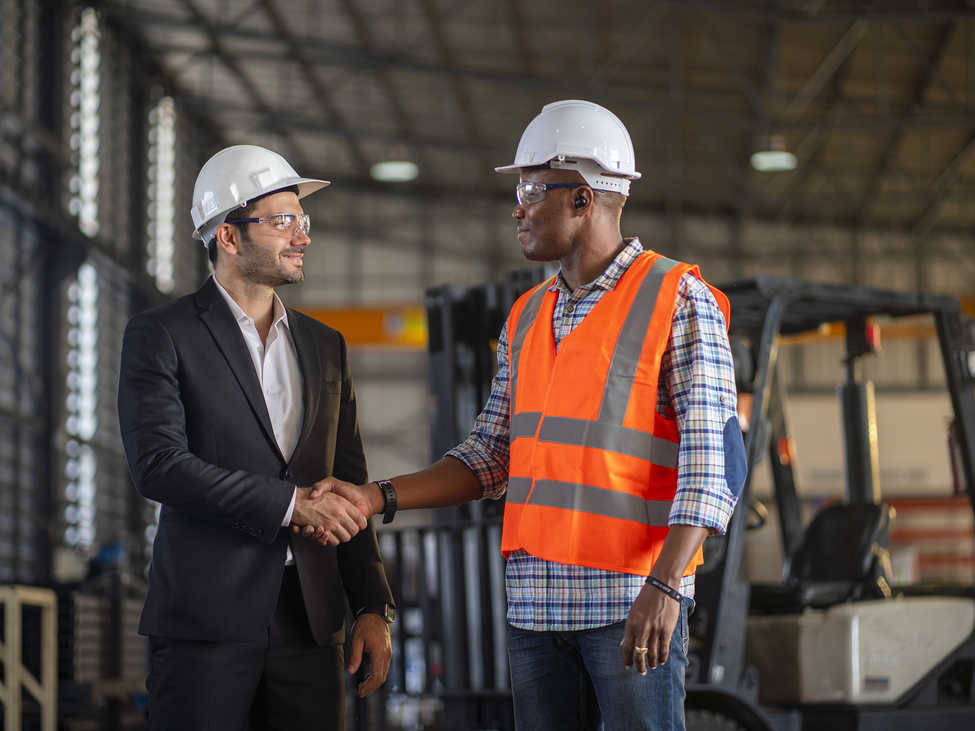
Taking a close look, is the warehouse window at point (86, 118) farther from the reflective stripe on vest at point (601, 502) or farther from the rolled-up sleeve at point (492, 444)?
the reflective stripe on vest at point (601, 502)

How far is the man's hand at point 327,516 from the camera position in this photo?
2900 mm

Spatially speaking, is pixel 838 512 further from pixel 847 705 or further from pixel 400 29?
pixel 400 29

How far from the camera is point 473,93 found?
21484 mm

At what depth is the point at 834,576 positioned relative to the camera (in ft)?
19.9

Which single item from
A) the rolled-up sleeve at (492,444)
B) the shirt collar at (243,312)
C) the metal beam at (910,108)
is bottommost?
the rolled-up sleeve at (492,444)

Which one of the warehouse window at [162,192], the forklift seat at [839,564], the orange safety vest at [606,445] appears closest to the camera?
the orange safety vest at [606,445]

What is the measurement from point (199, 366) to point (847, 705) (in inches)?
163

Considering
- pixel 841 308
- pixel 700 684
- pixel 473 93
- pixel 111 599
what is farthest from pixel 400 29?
pixel 700 684

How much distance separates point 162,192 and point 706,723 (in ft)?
59.3

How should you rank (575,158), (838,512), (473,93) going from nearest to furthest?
(575,158) → (838,512) → (473,93)

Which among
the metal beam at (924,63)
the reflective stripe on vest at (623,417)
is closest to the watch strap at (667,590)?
the reflective stripe on vest at (623,417)

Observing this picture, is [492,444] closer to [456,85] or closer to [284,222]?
[284,222]

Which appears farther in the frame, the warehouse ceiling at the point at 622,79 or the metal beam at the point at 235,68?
the metal beam at the point at 235,68

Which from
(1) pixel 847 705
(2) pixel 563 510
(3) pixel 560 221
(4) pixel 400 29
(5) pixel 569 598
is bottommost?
(1) pixel 847 705
